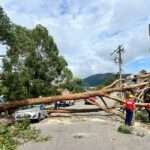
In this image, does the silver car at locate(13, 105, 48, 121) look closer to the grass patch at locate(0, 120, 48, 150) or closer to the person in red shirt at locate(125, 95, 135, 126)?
the person in red shirt at locate(125, 95, 135, 126)

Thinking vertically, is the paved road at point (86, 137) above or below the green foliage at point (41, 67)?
below

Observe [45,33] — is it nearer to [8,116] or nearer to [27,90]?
[27,90]

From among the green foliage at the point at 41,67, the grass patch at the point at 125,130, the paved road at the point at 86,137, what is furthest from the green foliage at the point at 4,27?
the green foliage at the point at 41,67

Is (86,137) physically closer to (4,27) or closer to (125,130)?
(125,130)

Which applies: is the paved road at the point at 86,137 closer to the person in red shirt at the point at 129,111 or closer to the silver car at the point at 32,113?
the person in red shirt at the point at 129,111

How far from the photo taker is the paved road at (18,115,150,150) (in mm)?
15688

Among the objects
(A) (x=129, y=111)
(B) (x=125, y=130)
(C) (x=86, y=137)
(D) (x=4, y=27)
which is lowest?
(C) (x=86, y=137)

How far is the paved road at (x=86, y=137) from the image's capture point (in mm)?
15688

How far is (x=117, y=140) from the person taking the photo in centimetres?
1731

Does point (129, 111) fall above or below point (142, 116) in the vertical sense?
above

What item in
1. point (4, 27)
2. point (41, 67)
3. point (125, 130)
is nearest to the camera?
point (125, 130)

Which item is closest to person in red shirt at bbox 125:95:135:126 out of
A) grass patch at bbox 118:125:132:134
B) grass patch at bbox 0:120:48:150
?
grass patch at bbox 118:125:132:134

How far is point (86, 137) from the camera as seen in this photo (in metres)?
18.2

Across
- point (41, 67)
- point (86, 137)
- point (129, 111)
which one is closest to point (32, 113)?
point (129, 111)
